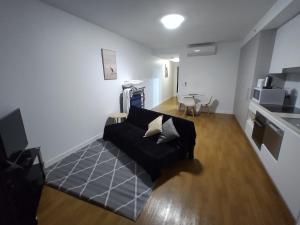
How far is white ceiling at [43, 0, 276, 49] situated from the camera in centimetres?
223

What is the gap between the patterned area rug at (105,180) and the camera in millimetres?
1764

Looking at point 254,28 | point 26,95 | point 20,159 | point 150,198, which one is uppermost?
point 254,28

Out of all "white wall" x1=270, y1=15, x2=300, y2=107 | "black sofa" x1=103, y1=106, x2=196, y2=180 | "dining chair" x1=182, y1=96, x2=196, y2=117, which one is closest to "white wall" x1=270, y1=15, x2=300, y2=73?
"white wall" x1=270, y1=15, x2=300, y2=107

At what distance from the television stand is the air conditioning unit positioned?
534 centimetres

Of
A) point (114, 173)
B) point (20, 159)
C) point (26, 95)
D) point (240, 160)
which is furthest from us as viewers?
point (240, 160)

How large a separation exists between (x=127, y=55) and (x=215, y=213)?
4243 millimetres

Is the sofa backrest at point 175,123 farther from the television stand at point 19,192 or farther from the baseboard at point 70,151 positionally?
the television stand at point 19,192

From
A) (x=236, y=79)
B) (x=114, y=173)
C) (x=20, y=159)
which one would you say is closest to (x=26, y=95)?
(x=20, y=159)

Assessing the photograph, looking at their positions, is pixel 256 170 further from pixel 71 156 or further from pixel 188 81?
pixel 188 81

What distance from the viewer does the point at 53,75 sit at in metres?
2.38

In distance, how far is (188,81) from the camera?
5938mm

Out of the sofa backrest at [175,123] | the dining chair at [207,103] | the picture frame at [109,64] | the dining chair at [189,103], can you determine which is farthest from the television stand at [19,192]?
the dining chair at [207,103]

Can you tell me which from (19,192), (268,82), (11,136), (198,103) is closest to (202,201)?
(19,192)

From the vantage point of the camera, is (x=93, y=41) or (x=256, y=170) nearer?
(x=256, y=170)
